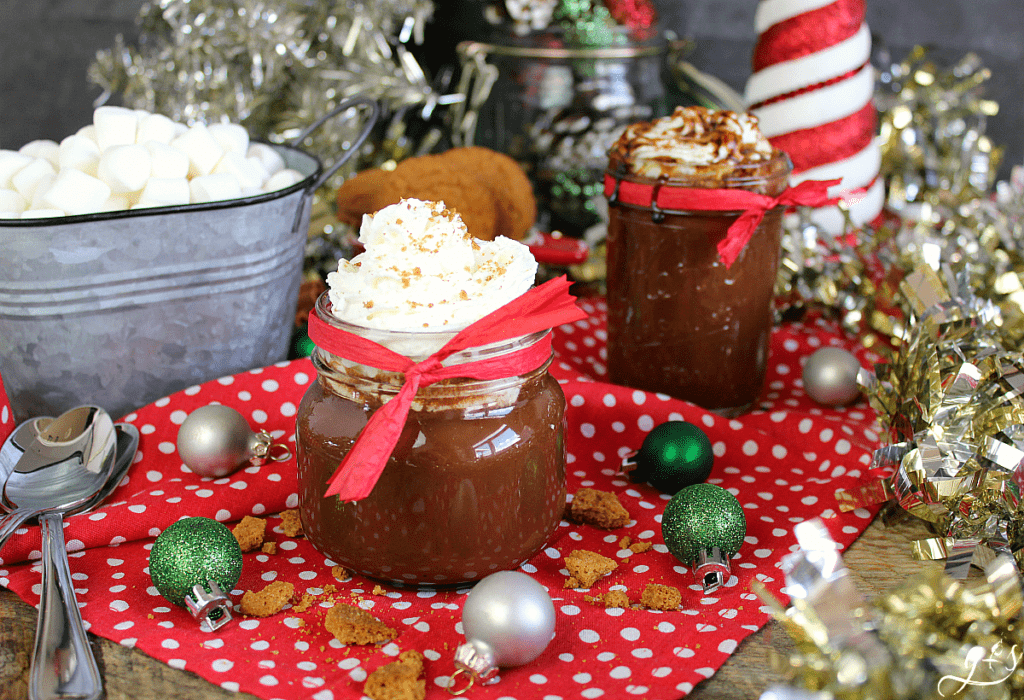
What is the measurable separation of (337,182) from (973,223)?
48.0 inches

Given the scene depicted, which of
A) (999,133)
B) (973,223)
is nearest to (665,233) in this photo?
(973,223)

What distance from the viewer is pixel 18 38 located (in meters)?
1.82

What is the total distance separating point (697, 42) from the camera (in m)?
2.08

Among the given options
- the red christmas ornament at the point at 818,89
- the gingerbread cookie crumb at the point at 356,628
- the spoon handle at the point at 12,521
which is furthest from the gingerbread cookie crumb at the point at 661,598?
the red christmas ornament at the point at 818,89

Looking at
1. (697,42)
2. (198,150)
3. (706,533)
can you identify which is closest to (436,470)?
(706,533)

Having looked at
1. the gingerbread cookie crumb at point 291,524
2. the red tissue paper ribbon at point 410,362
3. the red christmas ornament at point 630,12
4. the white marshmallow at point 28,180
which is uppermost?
the red christmas ornament at point 630,12

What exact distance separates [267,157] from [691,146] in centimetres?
58

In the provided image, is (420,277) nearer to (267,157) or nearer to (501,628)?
(501,628)

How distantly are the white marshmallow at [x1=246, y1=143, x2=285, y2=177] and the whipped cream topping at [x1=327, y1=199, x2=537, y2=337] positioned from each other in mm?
445

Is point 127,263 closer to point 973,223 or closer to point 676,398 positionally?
point 676,398

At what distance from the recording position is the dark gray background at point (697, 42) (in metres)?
1.83

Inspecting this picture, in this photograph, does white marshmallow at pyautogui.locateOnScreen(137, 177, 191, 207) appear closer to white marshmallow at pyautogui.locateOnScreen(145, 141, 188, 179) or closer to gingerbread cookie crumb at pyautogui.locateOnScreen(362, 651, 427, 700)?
A: white marshmallow at pyautogui.locateOnScreen(145, 141, 188, 179)

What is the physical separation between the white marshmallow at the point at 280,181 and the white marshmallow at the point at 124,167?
0.15 metres

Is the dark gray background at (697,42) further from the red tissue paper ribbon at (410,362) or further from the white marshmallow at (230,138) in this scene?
the red tissue paper ribbon at (410,362)
